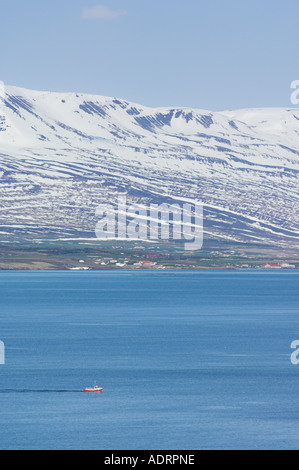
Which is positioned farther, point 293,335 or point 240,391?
point 293,335

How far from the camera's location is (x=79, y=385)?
191 ft

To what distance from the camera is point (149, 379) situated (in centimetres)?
6044

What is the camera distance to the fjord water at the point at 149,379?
45750mm

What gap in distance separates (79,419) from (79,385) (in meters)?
8.97

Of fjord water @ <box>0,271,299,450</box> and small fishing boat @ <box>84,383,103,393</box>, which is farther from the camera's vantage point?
small fishing boat @ <box>84,383,103,393</box>

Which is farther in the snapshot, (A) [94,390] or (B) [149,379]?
(B) [149,379]

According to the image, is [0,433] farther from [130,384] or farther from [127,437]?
[130,384]

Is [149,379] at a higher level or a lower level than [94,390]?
higher

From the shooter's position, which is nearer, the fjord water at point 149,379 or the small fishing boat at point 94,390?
the fjord water at point 149,379

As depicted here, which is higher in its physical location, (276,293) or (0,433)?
(276,293)

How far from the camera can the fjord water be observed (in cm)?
4575

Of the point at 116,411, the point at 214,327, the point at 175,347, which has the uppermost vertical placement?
the point at 214,327
